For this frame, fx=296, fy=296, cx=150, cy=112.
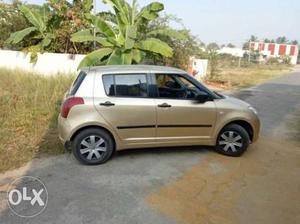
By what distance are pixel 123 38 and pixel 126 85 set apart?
7.60 m

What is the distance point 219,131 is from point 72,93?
111 inches

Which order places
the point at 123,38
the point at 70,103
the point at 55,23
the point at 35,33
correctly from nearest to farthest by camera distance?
the point at 70,103
the point at 123,38
the point at 55,23
the point at 35,33

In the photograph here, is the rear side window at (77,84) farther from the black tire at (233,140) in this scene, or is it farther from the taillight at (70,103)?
the black tire at (233,140)

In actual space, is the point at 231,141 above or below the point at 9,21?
below

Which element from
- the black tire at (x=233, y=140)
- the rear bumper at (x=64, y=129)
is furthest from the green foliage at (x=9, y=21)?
the black tire at (x=233, y=140)

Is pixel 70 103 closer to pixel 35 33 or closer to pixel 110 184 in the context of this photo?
pixel 110 184

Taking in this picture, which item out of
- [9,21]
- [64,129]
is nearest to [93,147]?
[64,129]

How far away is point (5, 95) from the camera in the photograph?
890cm

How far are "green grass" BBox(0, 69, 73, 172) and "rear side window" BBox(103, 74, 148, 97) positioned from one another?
1693 millimetres

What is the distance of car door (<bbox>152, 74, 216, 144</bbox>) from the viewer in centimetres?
532

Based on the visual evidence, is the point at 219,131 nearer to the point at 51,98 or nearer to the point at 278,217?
the point at 278,217

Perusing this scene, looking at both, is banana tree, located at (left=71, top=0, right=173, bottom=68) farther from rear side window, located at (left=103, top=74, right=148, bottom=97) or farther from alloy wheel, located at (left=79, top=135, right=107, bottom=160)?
alloy wheel, located at (left=79, top=135, right=107, bottom=160)

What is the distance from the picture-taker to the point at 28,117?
7.41 metres

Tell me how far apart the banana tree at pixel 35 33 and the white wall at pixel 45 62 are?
1.18 ft
